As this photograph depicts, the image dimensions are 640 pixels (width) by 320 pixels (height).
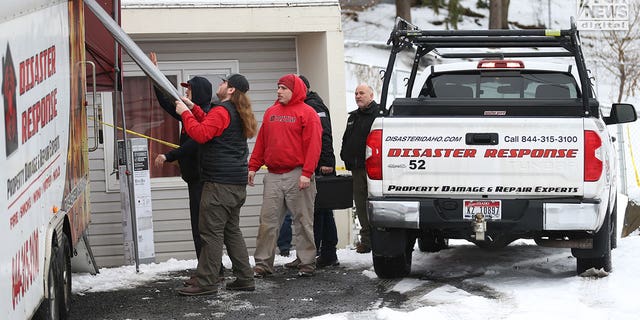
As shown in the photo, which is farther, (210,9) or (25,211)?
(210,9)

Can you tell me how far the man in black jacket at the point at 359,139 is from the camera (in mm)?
11875

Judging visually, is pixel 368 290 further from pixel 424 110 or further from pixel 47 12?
pixel 47 12

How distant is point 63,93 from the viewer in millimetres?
8383

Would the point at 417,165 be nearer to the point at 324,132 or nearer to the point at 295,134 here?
the point at 295,134

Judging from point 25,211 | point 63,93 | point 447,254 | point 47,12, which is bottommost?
point 447,254

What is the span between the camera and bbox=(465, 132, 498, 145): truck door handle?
378 inches

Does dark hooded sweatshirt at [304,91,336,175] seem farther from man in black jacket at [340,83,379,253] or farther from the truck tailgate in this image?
the truck tailgate

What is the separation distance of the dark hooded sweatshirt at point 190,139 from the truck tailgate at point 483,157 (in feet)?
5.52

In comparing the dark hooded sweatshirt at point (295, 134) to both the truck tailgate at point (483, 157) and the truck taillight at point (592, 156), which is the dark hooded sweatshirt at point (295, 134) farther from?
the truck taillight at point (592, 156)

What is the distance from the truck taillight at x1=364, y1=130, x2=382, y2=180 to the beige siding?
18.4 feet

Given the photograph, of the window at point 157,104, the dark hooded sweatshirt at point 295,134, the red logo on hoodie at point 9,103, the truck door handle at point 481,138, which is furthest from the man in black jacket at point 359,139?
the red logo on hoodie at point 9,103

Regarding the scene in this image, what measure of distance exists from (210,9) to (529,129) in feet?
19.3

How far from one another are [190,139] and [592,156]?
3.46m

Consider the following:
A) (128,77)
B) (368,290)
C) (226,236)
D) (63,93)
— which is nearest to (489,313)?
(368,290)
